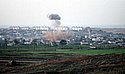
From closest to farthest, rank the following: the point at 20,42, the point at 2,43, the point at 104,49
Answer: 1. the point at 104,49
2. the point at 2,43
3. the point at 20,42

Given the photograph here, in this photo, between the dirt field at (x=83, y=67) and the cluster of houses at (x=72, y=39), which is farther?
the cluster of houses at (x=72, y=39)

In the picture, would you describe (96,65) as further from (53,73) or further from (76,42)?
(76,42)

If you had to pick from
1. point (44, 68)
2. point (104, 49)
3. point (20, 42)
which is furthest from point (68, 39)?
point (44, 68)

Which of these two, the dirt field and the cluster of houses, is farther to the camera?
the cluster of houses

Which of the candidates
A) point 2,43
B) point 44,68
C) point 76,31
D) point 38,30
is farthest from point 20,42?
point 44,68

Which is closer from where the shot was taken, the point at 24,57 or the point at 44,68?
the point at 44,68

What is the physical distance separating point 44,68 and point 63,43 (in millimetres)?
8357

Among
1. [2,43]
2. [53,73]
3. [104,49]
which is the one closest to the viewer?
[53,73]

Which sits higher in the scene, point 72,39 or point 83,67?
point 72,39

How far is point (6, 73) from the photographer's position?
9.72 m

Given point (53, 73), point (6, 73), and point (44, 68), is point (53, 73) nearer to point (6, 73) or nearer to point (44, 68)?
point (44, 68)

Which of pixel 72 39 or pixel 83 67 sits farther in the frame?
pixel 72 39

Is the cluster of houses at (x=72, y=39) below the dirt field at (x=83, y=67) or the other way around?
the other way around

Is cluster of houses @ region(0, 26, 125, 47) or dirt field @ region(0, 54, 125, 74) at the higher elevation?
cluster of houses @ region(0, 26, 125, 47)
